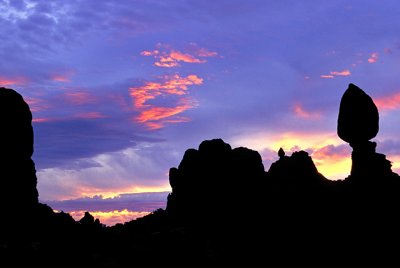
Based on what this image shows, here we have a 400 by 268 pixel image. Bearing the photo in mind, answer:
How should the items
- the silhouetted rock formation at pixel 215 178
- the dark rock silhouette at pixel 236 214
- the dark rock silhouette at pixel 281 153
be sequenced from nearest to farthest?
the dark rock silhouette at pixel 236 214 < the silhouetted rock formation at pixel 215 178 < the dark rock silhouette at pixel 281 153

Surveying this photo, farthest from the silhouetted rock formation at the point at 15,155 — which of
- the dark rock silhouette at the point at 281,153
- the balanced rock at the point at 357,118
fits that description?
the dark rock silhouette at the point at 281,153

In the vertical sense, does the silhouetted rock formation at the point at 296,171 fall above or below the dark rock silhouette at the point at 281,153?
below

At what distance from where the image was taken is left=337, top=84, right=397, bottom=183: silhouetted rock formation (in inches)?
2005

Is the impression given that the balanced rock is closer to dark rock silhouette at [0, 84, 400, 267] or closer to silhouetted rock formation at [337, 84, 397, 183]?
silhouetted rock formation at [337, 84, 397, 183]

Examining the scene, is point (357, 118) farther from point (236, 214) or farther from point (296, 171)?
point (236, 214)

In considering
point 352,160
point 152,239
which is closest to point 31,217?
point 152,239

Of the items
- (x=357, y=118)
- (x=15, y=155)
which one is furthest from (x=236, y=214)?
(x=15, y=155)

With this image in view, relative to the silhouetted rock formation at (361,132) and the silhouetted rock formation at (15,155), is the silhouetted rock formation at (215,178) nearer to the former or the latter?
the silhouetted rock formation at (361,132)

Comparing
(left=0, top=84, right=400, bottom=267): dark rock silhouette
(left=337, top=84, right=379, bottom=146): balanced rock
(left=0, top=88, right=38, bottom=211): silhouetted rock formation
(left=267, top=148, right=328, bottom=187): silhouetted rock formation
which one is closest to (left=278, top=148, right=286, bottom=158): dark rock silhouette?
(left=267, top=148, right=328, bottom=187): silhouetted rock formation

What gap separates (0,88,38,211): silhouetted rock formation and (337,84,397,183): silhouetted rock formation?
37054 millimetres

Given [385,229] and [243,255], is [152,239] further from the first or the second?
[385,229]

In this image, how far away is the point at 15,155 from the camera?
2094 inches

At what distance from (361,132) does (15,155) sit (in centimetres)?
4020

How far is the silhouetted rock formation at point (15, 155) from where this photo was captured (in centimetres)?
5212
